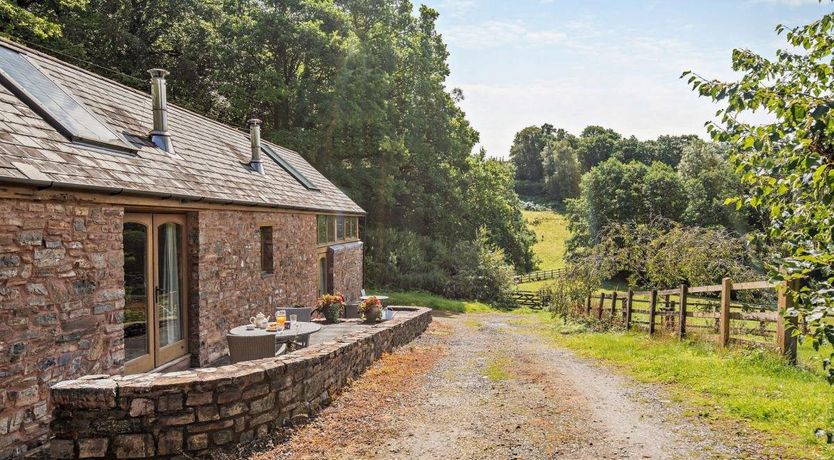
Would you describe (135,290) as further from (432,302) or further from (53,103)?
(432,302)

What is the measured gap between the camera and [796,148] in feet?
9.54

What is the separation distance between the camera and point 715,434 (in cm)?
587

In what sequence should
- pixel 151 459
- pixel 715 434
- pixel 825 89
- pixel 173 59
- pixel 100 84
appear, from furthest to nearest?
pixel 173 59
pixel 100 84
pixel 715 434
pixel 151 459
pixel 825 89

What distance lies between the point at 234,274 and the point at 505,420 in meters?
6.20

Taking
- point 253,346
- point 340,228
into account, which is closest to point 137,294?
point 253,346

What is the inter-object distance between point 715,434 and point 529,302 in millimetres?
27760

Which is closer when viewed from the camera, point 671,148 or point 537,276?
point 537,276

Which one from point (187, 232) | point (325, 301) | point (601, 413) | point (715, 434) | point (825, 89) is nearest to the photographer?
point (825, 89)

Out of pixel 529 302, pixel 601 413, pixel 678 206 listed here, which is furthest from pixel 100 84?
pixel 678 206

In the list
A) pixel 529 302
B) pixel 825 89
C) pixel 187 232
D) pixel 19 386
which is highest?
pixel 825 89

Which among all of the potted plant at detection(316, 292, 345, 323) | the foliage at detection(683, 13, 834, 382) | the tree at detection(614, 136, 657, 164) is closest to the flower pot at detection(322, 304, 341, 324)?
the potted plant at detection(316, 292, 345, 323)

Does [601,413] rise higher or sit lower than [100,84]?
lower

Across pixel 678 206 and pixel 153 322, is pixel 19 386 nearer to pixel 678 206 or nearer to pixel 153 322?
pixel 153 322

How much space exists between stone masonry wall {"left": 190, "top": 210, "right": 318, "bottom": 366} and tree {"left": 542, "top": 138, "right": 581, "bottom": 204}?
61285mm
